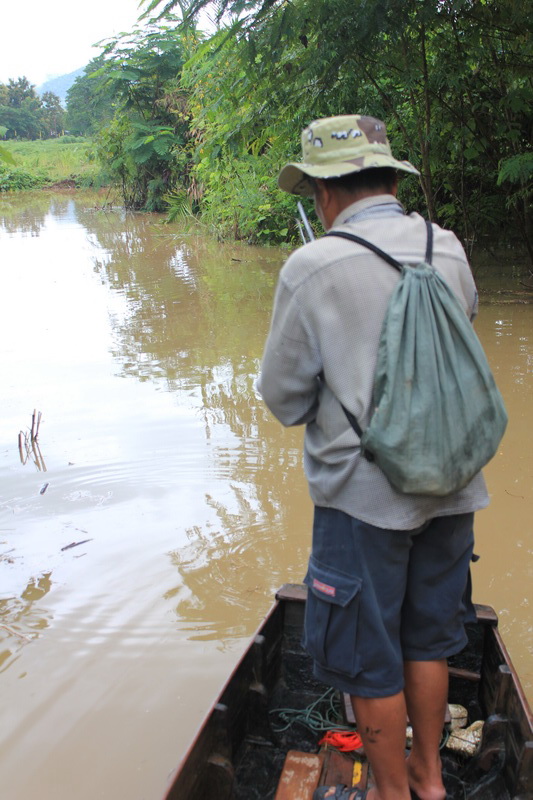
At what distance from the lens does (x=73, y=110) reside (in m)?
56.7

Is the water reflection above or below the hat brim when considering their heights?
below

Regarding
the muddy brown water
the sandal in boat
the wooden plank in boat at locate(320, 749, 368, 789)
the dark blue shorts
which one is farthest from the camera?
the muddy brown water

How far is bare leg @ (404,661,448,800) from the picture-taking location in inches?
70.2

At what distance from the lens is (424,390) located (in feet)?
4.96

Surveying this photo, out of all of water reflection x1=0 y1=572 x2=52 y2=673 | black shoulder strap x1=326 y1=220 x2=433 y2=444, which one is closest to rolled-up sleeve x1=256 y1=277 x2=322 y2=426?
black shoulder strap x1=326 y1=220 x2=433 y2=444

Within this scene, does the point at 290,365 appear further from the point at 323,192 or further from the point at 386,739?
the point at 386,739

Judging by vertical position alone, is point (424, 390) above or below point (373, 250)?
below

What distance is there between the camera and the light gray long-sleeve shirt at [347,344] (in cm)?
154

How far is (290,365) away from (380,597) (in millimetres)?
582

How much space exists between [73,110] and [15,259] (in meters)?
50.1

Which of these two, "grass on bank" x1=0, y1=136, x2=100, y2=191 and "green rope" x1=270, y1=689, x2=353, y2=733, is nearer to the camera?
"green rope" x1=270, y1=689, x2=353, y2=733

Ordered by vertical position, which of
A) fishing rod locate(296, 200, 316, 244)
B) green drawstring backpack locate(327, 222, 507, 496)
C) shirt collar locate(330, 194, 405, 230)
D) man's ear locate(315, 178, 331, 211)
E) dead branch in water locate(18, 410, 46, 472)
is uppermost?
man's ear locate(315, 178, 331, 211)

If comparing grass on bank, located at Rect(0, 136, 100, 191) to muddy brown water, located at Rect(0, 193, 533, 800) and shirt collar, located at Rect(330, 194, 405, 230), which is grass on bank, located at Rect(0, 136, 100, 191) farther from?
shirt collar, located at Rect(330, 194, 405, 230)

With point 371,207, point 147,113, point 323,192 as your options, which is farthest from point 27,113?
point 371,207
